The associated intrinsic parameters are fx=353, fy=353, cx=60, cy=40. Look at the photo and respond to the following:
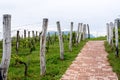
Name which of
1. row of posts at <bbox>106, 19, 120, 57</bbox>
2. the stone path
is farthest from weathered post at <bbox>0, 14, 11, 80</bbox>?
row of posts at <bbox>106, 19, 120, 57</bbox>

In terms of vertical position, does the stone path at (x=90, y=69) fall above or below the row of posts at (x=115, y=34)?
below

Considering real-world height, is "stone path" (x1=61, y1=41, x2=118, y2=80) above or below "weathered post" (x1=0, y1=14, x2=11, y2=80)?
below

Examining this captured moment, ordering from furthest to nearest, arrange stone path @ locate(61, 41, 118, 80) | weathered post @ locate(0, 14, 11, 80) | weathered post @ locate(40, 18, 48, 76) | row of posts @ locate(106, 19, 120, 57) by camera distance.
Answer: row of posts @ locate(106, 19, 120, 57) < weathered post @ locate(40, 18, 48, 76) < stone path @ locate(61, 41, 118, 80) < weathered post @ locate(0, 14, 11, 80)

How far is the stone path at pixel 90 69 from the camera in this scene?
1533 cm

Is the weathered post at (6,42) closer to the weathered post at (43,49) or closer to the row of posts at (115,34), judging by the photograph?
the weathered post at (43,49)

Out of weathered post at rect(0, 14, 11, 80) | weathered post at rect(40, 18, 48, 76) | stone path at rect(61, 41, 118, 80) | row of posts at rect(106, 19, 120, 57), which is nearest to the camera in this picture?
weathered post at rect(0, 14, 11, 80)

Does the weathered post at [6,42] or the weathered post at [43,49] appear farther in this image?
the weathered post at [43,49]

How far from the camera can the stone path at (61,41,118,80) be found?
15328mm

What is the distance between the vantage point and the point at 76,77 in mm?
15211

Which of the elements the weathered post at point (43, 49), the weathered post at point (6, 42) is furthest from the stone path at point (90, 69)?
the weathered post at point (6, 42)

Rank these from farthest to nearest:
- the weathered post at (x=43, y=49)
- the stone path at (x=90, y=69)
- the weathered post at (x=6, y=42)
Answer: the weathered post at (x=43, y=49)
the stone path at (x=90, y=69)
the weathered post at (x=6, y=42)

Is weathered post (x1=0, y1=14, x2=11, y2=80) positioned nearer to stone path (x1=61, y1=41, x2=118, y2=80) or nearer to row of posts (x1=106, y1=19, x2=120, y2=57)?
stone path (x1=61, y1=41, x2=118, y2=80)

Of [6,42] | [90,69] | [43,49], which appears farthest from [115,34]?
[6,42]

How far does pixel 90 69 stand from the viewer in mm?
17375
